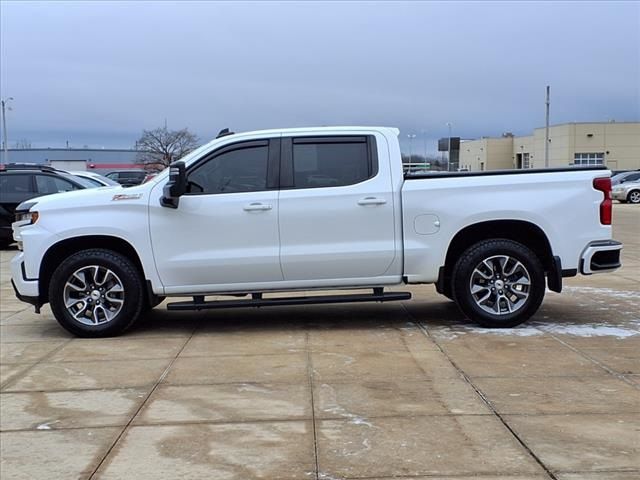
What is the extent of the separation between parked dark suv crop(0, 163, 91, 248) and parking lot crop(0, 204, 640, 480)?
800cm

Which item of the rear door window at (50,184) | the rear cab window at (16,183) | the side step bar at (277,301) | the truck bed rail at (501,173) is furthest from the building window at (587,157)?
the side step bar at (277,301)

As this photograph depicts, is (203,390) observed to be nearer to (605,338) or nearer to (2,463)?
(2,463)

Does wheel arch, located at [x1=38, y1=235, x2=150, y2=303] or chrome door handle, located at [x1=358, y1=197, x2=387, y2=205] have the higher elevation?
chrome door handle, located at [x1=358, y1=197, x2=387, y2=205]

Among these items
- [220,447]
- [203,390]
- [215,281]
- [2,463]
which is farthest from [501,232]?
[2,463]

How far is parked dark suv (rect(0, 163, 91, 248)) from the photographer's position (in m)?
15.3

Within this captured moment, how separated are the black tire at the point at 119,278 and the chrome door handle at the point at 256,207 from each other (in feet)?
4.24

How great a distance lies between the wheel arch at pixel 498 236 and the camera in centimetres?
721

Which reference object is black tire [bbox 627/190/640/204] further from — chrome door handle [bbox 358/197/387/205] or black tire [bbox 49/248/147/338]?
black tire [bbox 49/248/147/338]

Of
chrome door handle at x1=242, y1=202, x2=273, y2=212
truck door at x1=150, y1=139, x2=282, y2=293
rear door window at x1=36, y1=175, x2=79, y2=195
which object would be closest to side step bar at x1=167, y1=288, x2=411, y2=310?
truck door at x1=150, y1=139, x2=282, y2=293

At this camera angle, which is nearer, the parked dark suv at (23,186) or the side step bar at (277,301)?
the side step bar at (277,301)

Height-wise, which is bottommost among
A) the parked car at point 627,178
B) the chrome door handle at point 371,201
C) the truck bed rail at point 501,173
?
the parked car at point 627,178

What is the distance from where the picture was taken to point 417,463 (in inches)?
157

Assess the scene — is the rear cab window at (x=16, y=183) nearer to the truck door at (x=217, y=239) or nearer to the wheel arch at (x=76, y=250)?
the wheel arch at (x=76, y=250)

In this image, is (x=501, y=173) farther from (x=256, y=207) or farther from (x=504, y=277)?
(x=256, y=207)
